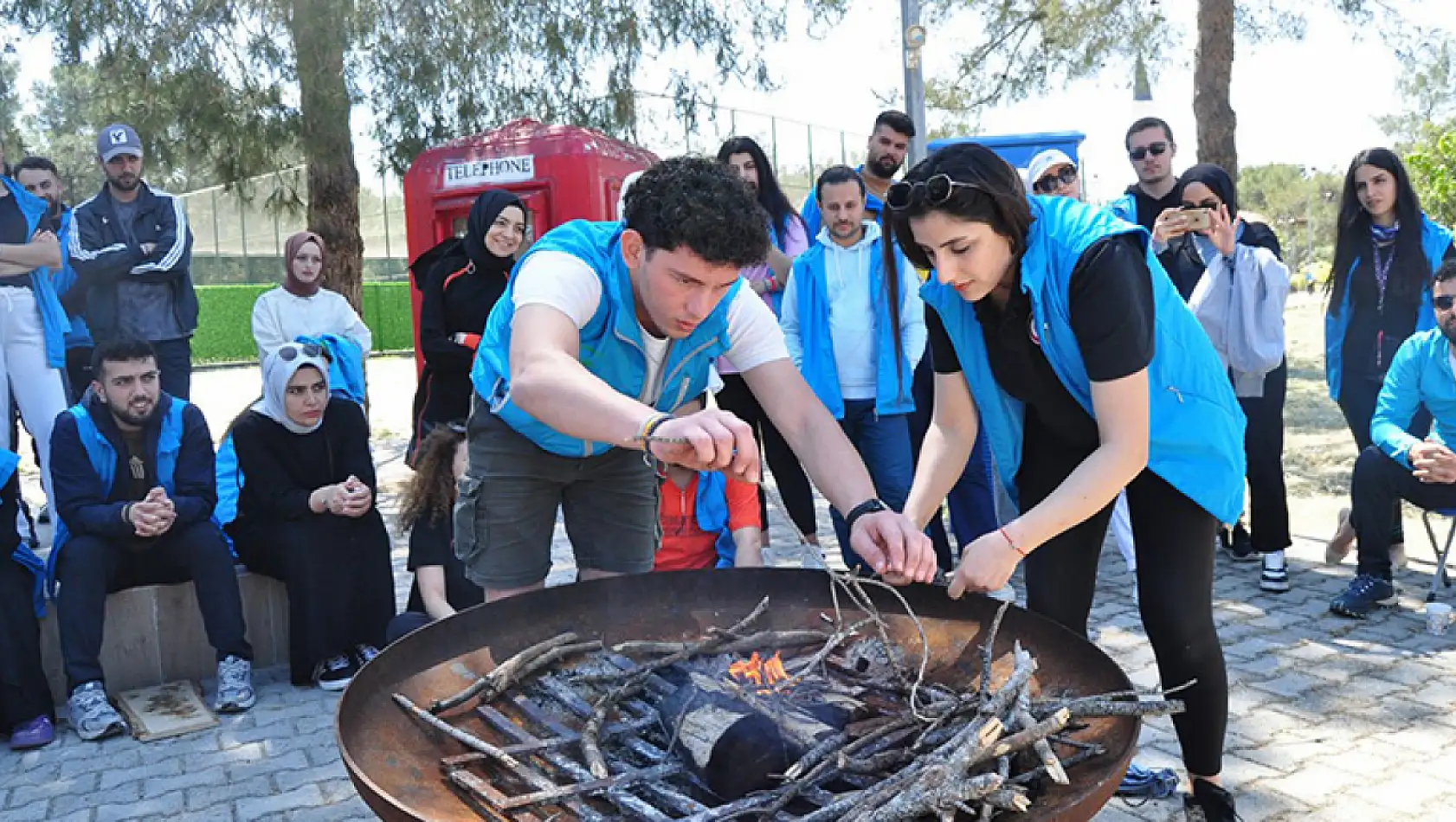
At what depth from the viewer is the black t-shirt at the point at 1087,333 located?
217 centimetres

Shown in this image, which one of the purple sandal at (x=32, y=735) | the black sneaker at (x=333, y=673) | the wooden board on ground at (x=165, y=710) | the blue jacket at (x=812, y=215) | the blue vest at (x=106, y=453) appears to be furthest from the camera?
the blue jacket at (x=812, y=215)

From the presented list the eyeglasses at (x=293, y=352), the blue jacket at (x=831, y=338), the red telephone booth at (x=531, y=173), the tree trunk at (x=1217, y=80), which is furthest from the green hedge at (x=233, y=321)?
the blue jacket at (x=831, y=338)

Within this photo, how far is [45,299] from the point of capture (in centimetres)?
526

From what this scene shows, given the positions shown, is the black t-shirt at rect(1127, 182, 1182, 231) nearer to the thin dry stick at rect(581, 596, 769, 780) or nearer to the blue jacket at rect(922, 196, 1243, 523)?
the blue jacket at rect(922, 196, 1243, 523)

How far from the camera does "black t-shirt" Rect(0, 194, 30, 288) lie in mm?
5230

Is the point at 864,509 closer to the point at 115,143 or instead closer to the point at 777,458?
the point at 777,458

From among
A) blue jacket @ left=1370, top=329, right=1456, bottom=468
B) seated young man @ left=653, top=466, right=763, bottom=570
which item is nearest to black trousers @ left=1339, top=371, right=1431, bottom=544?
blue jacket @ left=1370, top=329, right=1456, bottom=468

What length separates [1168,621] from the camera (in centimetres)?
250

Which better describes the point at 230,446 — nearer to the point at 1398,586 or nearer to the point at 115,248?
the point at 115,248

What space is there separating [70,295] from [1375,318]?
658 cm

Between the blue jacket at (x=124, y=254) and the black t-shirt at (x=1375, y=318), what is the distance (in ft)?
19.0

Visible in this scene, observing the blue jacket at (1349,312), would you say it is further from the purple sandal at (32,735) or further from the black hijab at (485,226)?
the purple sandal at (32,735)

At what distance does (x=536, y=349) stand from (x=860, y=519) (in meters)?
0.77

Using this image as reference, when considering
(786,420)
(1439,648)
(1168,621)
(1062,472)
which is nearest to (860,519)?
(786,420)
